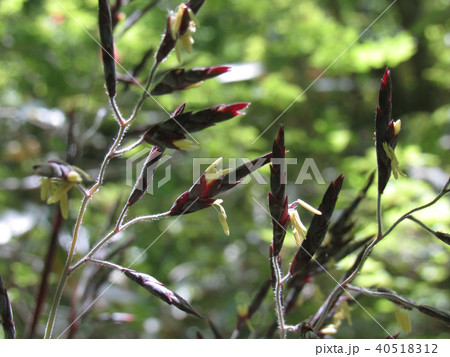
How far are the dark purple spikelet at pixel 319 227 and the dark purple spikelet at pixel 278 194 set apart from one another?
3 centimetres

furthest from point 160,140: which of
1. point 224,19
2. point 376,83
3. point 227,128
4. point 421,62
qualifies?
point 421,62

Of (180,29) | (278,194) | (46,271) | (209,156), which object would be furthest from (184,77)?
(209,156)

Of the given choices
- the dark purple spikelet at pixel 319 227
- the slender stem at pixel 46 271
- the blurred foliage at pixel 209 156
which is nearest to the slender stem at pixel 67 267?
the dark purple spikelet at pixel 319 227

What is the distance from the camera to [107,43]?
46cm

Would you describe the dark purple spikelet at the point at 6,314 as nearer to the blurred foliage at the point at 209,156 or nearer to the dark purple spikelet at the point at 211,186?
the dark purple spikelet at the point at 211,186

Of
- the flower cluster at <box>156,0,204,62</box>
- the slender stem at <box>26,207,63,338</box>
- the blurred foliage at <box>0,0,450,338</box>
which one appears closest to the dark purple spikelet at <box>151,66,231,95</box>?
the flower cluster at <box>156,0,204,62</box>

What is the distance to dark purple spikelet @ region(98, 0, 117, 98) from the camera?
0.45m

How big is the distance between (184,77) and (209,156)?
1.06 meters

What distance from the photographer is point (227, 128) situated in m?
1.52

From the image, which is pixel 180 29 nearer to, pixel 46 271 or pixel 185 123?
pixel 185 123

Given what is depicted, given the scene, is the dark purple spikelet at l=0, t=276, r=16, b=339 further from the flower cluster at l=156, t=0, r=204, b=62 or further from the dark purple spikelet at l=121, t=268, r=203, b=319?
the flower cluster at l=156, t=0, r=204, b=62

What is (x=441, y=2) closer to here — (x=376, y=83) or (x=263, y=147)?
(x=376, y=83)
